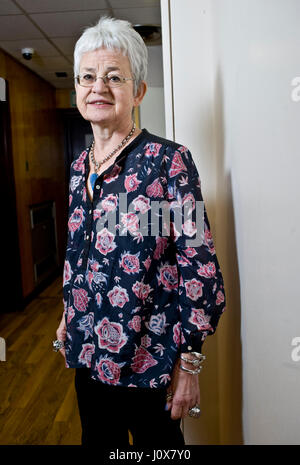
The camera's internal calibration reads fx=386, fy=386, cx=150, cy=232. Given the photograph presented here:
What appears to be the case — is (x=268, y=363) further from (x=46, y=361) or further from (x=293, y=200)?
(x=46, y=361)

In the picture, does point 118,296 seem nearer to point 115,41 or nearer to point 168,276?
point 168,276

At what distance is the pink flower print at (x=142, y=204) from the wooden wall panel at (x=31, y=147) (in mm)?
2921

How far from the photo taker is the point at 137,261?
0.87m

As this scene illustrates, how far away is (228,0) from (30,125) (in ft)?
11.1

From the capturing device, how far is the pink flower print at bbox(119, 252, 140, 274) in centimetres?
87

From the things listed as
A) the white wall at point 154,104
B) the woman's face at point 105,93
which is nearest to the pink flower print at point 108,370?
the woman's face at point 105,93

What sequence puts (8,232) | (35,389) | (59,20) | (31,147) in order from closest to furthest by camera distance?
1. (35,389)
2. (59,20)
3. (8,232)
4. (31,147)

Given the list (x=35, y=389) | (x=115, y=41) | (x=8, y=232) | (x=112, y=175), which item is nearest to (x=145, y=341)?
(x=112, y=175)

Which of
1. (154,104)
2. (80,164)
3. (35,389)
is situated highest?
(154,104)

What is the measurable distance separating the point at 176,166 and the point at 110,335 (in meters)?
0.42

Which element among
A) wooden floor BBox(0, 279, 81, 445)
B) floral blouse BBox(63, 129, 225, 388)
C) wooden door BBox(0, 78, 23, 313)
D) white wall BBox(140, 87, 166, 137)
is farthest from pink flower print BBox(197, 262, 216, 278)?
wooden door BBox(0, 78, 23, 313)

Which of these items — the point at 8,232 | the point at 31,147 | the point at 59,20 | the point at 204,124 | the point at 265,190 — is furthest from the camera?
the point at 31,147

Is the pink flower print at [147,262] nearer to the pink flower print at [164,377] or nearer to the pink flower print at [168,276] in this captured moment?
the pink flower print at [168,276]

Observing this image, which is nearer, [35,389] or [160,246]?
[160,246]
